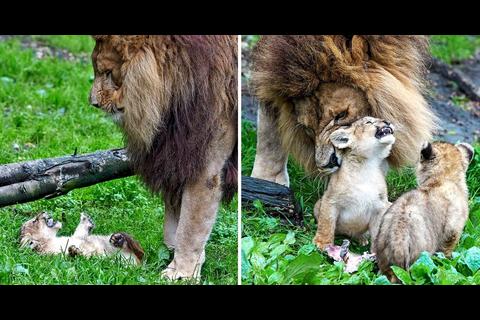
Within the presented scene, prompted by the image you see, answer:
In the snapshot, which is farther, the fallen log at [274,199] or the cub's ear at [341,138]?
the fallen log at [274,199]

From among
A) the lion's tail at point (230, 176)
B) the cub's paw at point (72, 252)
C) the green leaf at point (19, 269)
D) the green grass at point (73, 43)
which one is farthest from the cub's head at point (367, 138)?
the green grass at point (73, 43)

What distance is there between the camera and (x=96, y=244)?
13.4ft

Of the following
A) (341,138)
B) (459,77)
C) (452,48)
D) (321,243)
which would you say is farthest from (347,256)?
(452,48)

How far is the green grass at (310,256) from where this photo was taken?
357cm

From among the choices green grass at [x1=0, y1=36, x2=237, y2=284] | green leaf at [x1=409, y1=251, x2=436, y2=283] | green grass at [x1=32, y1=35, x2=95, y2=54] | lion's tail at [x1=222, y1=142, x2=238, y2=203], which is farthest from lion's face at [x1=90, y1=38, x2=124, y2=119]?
green grass at [x1=32, y1=35, x2=95, y2=54]

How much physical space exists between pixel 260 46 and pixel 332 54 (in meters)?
0.38

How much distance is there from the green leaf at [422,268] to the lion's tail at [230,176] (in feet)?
2.59

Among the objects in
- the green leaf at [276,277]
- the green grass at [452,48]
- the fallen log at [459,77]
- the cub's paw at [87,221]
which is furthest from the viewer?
the green grass at [452,48]

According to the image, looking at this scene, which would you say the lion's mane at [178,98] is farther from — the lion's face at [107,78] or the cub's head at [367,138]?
the cub's head at [367,138]

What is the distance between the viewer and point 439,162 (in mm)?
3709

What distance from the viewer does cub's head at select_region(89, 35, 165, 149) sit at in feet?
11.9

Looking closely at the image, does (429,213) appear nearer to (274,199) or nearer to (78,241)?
(274,199)
